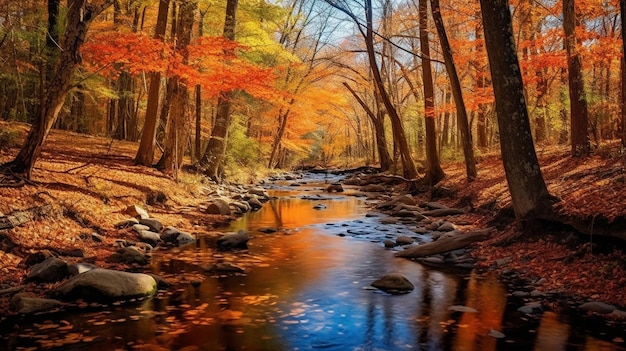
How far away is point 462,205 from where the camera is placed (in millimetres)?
15453

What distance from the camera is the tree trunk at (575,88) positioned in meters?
13.4

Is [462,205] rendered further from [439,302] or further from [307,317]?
[307,317]

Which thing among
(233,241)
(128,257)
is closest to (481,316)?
(233,241)

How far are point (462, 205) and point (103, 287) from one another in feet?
38.3

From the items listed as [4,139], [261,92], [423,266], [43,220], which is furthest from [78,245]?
[261,92]

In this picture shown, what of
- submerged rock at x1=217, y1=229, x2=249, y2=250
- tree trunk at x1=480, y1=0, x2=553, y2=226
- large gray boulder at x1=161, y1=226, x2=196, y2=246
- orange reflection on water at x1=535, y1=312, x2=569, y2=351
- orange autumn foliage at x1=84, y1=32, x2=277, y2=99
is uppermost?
orange autumn foliage at x1=84, y1=32, x2=277, y2=99

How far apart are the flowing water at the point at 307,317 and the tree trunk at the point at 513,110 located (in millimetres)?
2220


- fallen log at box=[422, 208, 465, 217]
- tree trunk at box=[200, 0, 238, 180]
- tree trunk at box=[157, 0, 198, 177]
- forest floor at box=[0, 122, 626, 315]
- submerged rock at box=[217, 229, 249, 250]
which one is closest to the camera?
forest floor at box=[0, 122, 626, 315]

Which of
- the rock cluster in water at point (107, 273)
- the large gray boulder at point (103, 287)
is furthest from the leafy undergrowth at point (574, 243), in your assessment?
the large gray boulder at point (103, 287)

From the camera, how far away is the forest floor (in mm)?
7340

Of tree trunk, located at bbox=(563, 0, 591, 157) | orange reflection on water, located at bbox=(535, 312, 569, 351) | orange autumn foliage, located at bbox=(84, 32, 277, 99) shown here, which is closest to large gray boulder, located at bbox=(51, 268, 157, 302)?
orange reflection on water, located at bbox=(535, 312, 569, 351)

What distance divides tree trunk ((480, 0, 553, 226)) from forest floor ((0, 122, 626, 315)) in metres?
0.59

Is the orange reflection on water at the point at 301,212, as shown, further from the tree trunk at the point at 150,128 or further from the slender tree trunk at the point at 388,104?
the tree trunk at the point at 150,128

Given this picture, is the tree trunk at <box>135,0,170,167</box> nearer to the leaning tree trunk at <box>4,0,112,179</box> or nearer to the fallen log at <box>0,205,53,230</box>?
the leaning tree trunk at <box>4,0,112,179</box>
